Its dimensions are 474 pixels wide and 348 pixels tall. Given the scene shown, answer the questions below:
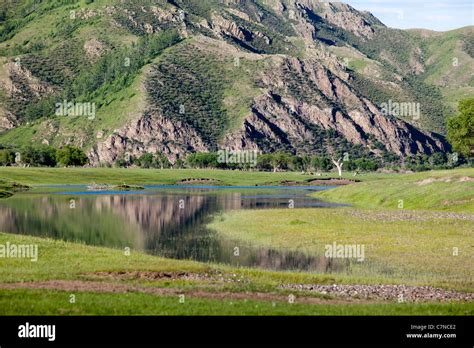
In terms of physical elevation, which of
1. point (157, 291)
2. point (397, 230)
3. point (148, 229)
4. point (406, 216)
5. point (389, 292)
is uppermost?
point (157, 291)

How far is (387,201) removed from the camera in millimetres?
109938

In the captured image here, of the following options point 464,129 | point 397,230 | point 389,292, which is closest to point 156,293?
point 389,292

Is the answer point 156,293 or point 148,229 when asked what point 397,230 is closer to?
point 148,229

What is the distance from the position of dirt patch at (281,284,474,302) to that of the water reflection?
385 inches

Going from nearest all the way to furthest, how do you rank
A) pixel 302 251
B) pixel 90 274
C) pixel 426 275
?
pixel 90 274
pixel 426 275
pixel 302 251

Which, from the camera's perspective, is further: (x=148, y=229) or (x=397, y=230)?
(x=148, y=229)

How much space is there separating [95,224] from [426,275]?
48.4 metres

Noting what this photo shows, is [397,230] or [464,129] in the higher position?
[464,129]

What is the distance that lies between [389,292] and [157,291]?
13.0 m

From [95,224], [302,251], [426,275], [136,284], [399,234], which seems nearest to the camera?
[136,284]

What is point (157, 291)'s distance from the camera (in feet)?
109

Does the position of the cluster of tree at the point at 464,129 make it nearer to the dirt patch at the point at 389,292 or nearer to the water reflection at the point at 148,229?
the water reflection at the point at 148,229
